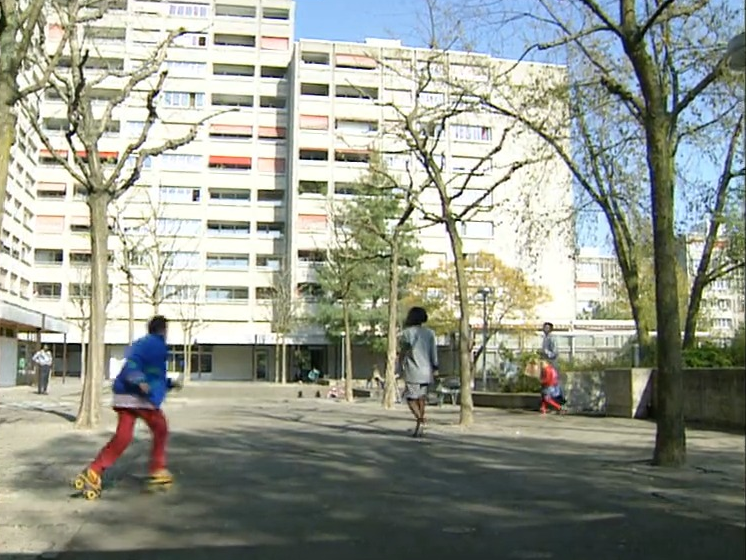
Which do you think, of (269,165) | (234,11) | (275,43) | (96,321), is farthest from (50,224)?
(96,321)

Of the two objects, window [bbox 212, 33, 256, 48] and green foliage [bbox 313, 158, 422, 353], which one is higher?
window [bbox 212, 33, 256, 48]

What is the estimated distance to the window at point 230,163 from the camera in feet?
249

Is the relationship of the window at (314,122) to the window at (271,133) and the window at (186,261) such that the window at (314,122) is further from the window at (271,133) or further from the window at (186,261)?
the window at (186,261)

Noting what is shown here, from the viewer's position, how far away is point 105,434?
1462 cm

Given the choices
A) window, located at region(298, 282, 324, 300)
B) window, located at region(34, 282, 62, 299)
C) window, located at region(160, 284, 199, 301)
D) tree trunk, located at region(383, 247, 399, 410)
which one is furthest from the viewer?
window, located at region(34, 282, 62, 299)

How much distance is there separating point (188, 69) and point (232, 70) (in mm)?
3943

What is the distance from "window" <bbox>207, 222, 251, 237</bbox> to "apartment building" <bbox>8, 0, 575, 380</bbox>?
0.11 meters

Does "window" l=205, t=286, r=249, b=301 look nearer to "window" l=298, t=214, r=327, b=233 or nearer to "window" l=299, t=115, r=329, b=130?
"window" l=298, t=214, r=327, b=233

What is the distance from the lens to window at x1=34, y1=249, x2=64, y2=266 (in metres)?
73.8

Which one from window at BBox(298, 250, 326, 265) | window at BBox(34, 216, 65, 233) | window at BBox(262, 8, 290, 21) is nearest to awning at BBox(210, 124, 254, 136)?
window at BBox(262, 8, 290, 21)

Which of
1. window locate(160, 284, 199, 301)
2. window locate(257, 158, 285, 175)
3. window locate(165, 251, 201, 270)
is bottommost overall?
window locate(160, 284, 199, 301)

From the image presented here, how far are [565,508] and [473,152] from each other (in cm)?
7329

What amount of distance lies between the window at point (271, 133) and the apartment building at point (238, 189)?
0.09 metres

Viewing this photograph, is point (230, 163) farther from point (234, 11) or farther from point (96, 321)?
point (96, 321)
